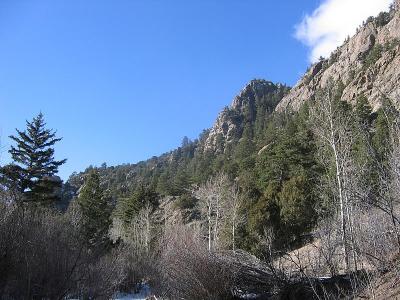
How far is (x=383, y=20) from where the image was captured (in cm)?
10881

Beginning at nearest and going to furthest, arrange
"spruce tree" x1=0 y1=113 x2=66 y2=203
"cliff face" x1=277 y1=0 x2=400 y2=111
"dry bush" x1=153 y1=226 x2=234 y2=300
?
"dry bush" x1=153 y1=226 x2=234 y2=300 → "spruce tree" x1=0 y1=113 x2=66 y2=203 → "cliff face" x1=277 y1=0 x2=400 y2=111

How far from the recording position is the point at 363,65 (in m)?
90.9

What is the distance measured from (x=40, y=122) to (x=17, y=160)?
4.44 m

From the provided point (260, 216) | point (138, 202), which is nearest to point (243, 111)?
point (138, 202)

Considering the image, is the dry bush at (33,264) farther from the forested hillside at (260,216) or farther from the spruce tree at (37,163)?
the spruce tree at (37,163)

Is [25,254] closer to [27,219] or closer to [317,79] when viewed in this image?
[27,219]

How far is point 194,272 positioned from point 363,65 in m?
90.1

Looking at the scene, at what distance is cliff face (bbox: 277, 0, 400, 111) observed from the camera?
7566 cm

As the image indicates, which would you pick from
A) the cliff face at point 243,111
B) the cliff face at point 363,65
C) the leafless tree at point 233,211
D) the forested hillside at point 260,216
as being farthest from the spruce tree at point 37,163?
the cliff face at point 243,111

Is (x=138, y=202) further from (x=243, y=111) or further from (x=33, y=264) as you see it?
(x=243, y=111)

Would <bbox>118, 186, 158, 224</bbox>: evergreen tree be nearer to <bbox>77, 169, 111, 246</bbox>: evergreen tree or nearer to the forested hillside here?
the forested hillside

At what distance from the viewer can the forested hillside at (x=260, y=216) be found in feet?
29.1

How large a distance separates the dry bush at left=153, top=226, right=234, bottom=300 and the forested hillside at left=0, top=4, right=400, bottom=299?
0.03 meters

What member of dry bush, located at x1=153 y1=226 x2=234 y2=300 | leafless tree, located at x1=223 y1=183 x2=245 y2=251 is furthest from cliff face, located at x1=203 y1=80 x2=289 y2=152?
dry bush, located at x1=153 y1=226 x2=234 y2=300
